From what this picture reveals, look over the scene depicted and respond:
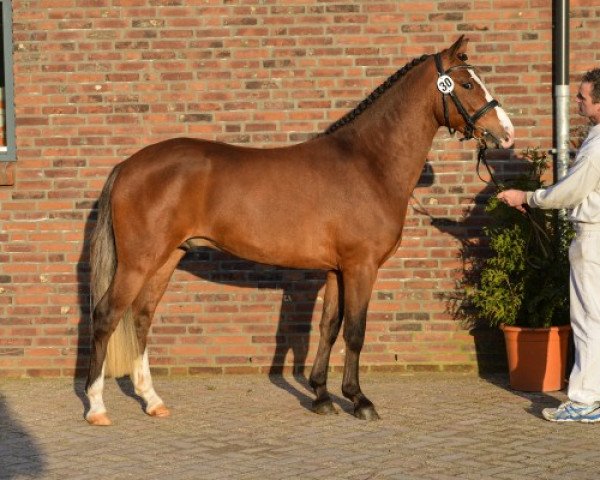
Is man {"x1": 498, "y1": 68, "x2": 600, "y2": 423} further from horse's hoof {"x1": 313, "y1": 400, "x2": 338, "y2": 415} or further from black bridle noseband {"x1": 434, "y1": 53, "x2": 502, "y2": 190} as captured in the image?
horse's hoof {"x1": 313, "y1": 400, "x2": 338, "y2": 415}

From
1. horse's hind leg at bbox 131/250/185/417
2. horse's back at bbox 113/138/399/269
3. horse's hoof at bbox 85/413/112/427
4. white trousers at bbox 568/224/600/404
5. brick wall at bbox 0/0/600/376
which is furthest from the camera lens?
brick wall at bbox 0/0/600/376

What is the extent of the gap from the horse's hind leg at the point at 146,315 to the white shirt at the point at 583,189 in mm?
2588

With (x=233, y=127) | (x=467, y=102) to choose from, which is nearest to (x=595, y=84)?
(x=467, y=102)

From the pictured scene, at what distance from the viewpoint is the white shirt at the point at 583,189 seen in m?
6.78

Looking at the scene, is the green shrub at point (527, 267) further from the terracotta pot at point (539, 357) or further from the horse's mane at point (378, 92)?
the horse's mane at point (378, 92)

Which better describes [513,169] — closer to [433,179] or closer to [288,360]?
[433,179]

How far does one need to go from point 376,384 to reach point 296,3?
121 inches

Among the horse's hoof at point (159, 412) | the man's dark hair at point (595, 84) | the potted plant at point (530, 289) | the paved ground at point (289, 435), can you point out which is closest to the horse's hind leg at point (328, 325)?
the paved ground at point (289, 435)

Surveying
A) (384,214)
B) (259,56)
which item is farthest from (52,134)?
(384,214)

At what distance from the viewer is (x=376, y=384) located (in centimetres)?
838

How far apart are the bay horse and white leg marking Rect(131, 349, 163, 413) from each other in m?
0.02

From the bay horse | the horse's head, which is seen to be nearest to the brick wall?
Result: the bay horse

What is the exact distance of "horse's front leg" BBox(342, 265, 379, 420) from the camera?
23.5 feet

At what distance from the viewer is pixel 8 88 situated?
8750 mm
